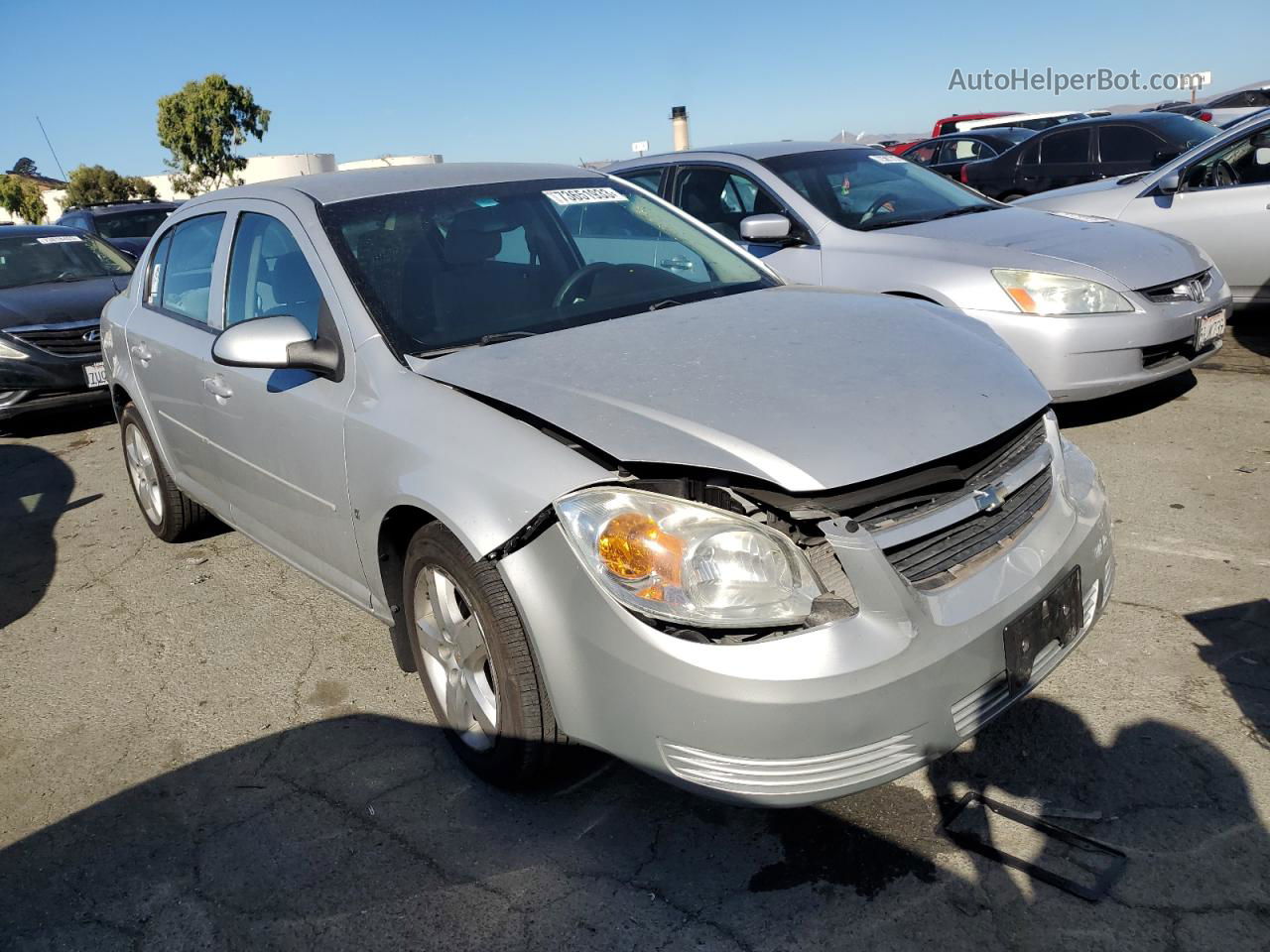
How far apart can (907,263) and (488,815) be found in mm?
3854

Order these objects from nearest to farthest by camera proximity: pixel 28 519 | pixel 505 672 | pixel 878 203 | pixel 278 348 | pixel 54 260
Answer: pixel 505 672 < pixel 278 348 < pixel 28 519 < pixel 878 203 < pixel 54 260

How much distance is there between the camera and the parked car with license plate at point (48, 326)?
7.48 metres

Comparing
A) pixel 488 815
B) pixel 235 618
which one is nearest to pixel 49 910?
pixel 488 815

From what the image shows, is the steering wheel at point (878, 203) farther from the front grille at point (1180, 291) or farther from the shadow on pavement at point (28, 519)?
the shadow on pavement at point (28, 519)

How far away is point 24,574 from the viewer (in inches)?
196

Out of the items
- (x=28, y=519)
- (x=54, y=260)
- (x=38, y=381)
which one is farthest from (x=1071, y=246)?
(x=54, y=260)

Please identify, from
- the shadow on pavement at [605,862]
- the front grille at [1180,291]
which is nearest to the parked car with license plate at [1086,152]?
the front grille at [1180,291]

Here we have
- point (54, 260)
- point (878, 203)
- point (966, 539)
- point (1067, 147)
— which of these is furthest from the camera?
point (1067, 147)

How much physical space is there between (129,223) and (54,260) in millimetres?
5929

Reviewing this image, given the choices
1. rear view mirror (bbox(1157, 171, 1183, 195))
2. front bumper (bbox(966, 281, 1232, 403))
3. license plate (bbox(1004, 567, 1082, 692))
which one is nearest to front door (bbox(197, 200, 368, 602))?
license plate (bbox(1004, 567, 1082, 692))

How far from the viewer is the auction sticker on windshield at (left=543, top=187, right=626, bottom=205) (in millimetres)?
3826

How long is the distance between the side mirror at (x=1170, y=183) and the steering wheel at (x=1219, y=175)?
0.18 meters

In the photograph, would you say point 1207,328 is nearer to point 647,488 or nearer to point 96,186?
point 647,488

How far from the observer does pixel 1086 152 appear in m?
11.2
